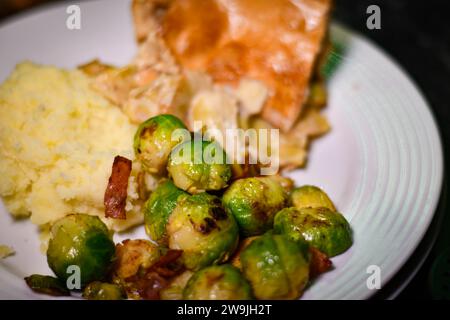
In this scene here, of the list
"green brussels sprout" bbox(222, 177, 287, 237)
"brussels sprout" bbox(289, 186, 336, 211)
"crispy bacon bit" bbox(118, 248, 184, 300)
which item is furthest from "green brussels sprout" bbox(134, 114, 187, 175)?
"brussels sprout" bbox(289, 186, 336, 211)

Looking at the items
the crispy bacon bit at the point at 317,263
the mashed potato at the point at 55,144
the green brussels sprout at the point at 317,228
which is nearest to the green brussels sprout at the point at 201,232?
the green brussels sprout at the point at 317,228

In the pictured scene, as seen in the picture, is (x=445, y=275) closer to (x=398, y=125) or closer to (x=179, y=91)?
(x=398, y=125)

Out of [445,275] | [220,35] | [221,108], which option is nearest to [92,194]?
[221,108]

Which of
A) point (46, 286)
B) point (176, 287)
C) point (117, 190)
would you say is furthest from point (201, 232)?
point (46, 286)

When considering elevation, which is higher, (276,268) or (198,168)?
(198,168)

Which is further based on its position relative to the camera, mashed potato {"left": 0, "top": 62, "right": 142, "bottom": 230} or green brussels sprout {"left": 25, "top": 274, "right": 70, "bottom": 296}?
mashed potato {"left": 0, "top": 62, "right": 142, "bottom": 230}

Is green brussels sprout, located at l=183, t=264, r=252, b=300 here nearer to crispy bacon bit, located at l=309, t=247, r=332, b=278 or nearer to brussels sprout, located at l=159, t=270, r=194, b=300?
brussels sprout, located at l=159, t=270, r=194, b=300

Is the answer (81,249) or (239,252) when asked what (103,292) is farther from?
(239,252)

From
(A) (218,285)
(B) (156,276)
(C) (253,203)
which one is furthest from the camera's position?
(C) (253,203)
